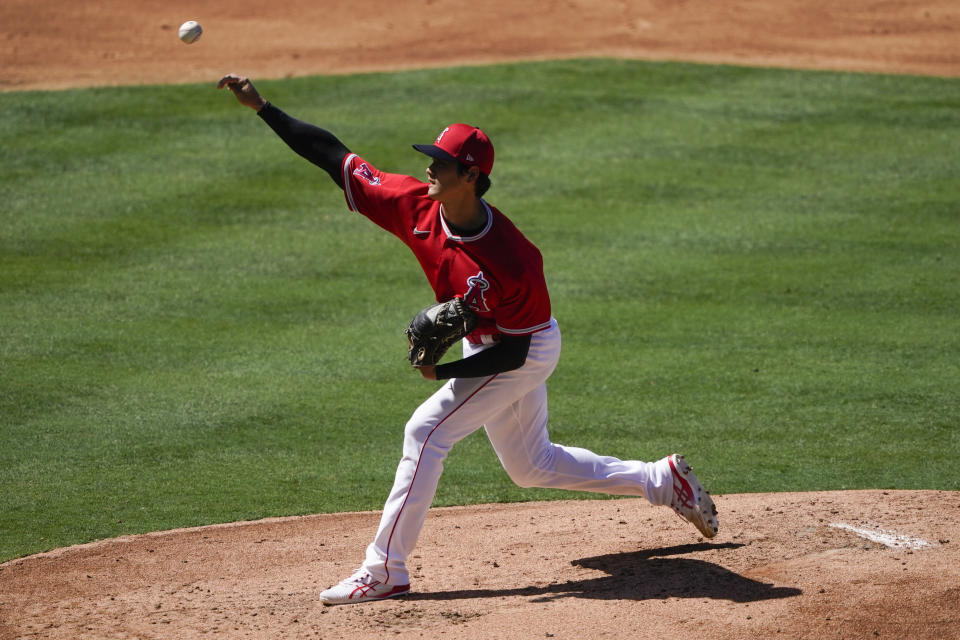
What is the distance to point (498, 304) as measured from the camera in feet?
14.7

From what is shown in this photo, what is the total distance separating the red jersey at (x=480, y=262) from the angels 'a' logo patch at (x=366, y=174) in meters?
0.03

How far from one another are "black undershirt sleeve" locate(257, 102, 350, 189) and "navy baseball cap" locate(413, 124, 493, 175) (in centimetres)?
61

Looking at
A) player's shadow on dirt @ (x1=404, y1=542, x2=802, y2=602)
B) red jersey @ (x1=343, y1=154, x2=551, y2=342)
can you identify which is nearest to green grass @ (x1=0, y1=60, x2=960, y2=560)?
player's shadow on dirt @ (x1=404, y1=542, x2=802, y2=602)

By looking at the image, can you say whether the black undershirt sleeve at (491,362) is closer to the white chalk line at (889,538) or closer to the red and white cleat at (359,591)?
the red and white cleat at (359,591)

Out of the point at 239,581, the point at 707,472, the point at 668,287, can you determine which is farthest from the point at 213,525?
the point at 668,287

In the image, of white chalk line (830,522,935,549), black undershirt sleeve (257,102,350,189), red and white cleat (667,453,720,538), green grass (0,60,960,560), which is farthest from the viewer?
green grass (0,60,960,560)

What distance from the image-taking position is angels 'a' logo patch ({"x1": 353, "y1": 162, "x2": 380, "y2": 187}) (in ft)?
15.8

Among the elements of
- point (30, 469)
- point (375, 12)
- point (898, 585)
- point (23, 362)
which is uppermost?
point (375, 12)

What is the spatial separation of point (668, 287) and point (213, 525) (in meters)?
4.39

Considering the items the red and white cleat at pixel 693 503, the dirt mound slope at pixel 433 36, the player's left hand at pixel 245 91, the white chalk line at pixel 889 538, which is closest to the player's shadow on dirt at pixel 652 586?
the red and white cleat at pixel 693 503

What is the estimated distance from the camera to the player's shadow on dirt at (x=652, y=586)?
14.4ft

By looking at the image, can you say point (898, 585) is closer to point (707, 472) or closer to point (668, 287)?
point (707, 472)

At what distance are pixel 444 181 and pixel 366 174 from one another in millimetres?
535

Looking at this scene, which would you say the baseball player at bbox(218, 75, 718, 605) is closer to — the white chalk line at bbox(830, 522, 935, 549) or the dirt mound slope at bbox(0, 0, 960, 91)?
the white chalk line at bbox(830, 522, 935, 549)
